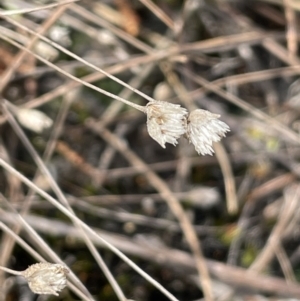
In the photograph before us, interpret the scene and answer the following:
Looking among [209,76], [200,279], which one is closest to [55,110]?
[209,76]

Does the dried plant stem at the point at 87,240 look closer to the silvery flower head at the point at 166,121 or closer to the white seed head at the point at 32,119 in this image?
the white seed head at the point at 32,119

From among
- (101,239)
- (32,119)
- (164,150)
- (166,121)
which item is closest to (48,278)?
(101,239)

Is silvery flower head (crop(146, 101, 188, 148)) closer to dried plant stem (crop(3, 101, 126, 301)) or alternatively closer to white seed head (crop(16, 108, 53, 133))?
dried plant stem (crop(3, 101, 126, 301))

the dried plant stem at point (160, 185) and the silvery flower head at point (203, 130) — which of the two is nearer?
the silvery flower head at point (203, 130)

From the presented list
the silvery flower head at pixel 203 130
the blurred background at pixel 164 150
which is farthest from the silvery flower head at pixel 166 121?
the blurred background at pixel 164 150

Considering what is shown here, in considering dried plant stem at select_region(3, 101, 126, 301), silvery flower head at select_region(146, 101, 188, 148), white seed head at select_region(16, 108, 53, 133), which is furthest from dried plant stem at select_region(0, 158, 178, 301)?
white seed head at select_region(16, 108, 53, 133)

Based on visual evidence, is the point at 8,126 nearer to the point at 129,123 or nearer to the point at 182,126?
the point at 129,123
